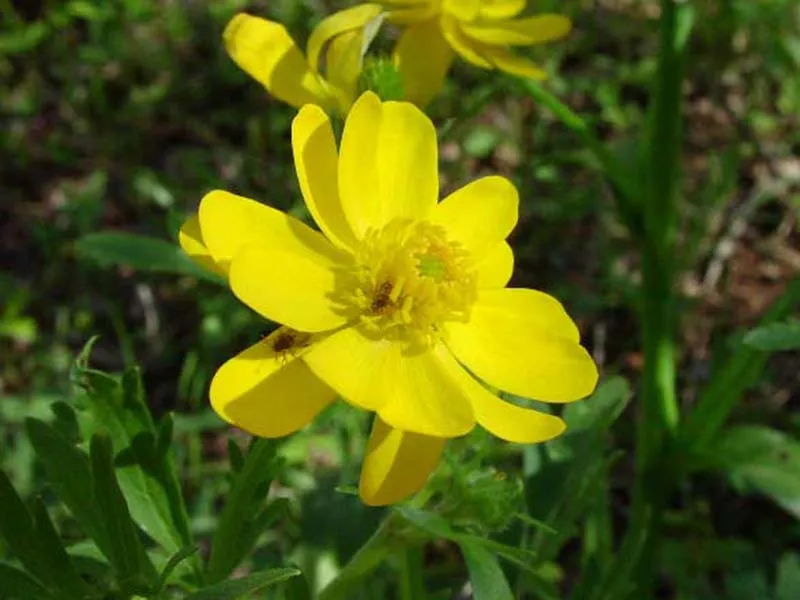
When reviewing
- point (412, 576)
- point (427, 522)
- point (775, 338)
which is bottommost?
point (412, 576)

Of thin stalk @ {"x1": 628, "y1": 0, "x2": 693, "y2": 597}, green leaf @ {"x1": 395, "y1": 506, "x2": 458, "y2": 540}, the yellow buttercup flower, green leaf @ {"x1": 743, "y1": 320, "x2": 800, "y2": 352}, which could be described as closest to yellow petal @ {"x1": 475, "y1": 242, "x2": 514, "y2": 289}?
the yellow buttercup flower

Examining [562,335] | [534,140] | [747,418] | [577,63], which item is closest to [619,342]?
[747,418]

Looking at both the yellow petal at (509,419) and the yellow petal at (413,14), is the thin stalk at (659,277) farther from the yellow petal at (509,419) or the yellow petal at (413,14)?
the yellow petal at (509,419)

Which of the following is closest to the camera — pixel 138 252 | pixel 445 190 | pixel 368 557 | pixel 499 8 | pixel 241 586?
pixel 241 586

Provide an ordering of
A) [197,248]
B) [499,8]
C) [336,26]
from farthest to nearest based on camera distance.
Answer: [499,8] → [336,26] → [197,248]

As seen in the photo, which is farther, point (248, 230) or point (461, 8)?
point (461, 8)

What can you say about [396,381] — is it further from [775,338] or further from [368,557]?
[775,338]

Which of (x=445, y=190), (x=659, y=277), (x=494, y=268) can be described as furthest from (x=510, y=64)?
(x=445, y=190)
